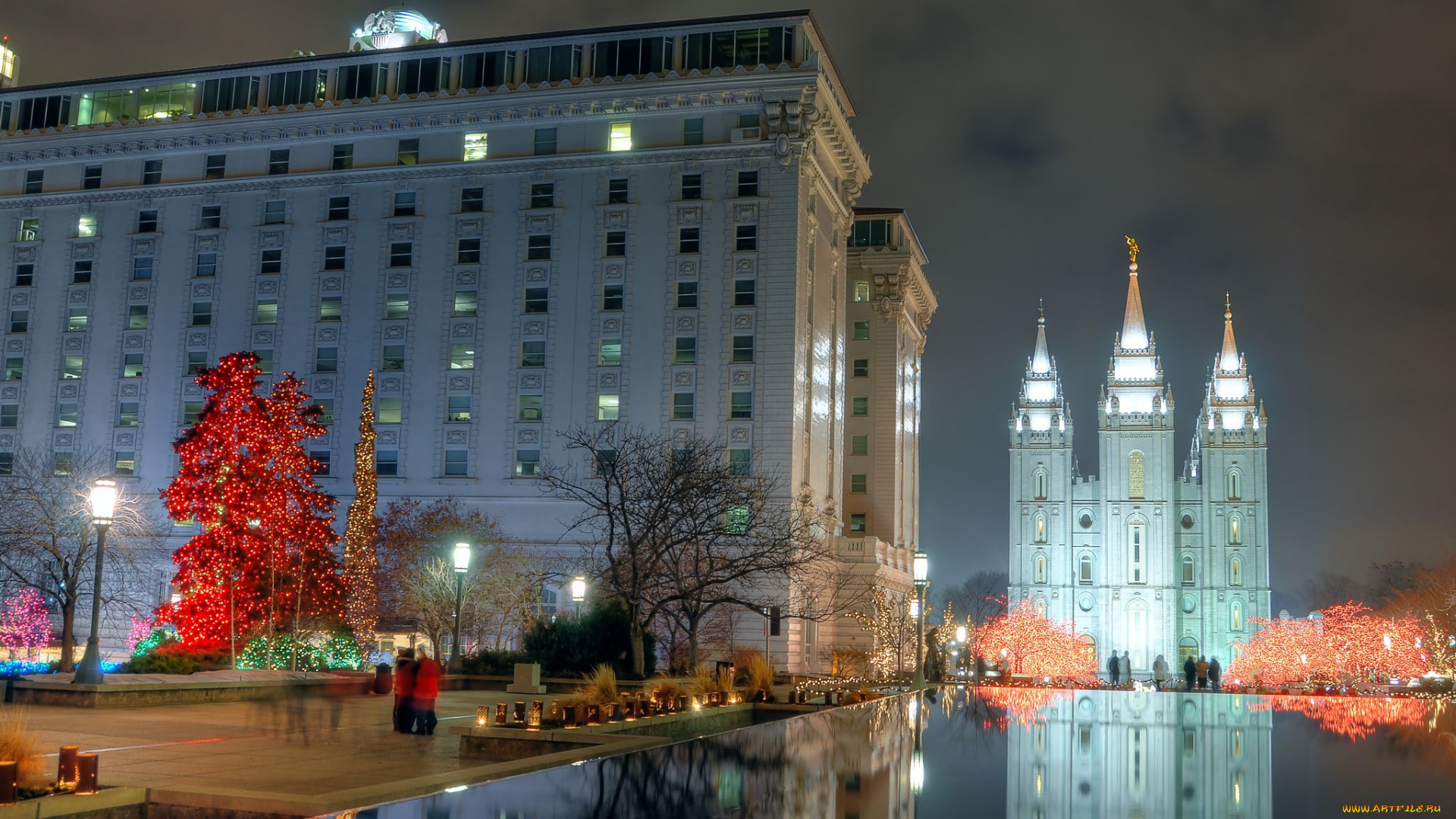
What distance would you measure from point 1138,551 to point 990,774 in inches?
6061

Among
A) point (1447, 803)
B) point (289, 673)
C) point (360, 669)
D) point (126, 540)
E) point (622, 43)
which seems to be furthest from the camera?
point (622, 43)

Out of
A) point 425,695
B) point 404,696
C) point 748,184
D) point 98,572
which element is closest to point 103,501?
point 98,572

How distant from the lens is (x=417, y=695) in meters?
23.2

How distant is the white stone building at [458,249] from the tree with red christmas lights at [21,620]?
692 inches

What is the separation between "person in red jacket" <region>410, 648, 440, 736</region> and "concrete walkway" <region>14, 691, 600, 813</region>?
11.7 inches

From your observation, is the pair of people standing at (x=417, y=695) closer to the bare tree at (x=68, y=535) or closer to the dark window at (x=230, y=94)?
the bare tree at (x=68, y=535)

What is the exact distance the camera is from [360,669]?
143 ft

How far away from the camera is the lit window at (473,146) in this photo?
7325cm

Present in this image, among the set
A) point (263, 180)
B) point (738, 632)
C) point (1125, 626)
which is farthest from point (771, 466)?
point (1125, 626)

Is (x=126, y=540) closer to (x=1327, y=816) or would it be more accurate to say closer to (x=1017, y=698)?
(x=1017, y=698)

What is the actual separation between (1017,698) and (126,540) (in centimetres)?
4178

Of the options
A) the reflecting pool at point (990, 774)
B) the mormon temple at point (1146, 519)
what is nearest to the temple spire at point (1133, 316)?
the mormon temple at point (1146, 519)

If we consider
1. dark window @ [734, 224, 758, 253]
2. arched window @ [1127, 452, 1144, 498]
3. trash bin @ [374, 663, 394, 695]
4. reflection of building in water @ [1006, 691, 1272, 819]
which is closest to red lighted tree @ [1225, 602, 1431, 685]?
arched window @ [1127, 452, 1144, 498]

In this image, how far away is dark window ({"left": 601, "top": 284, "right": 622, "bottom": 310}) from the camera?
70.8 metres
